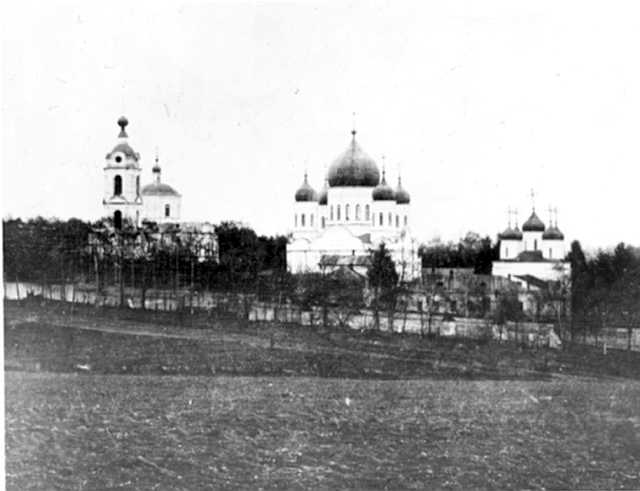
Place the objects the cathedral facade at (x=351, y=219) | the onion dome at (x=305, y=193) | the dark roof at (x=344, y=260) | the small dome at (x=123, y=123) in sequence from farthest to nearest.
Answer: the onion dome at (x=305, y=193), the cathedral facade at (x=351, y=219), the dark roof at (x=344, y=260), the small dome at (x=123, y=123)

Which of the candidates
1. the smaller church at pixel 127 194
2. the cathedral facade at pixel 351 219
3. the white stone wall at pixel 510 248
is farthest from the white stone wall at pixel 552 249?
the smaller church at pixel 127 194

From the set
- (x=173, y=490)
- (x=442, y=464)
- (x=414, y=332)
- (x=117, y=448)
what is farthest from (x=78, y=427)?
(x=414, y=332)

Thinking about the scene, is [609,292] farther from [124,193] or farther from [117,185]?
[124,193]

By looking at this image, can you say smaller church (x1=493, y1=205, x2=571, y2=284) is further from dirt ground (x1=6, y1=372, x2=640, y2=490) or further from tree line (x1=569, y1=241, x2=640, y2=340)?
dirt ground (x1=6, y1=372, x2=640, y2=490)

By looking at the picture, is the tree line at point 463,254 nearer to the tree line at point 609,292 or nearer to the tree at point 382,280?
the tree at point 382,280

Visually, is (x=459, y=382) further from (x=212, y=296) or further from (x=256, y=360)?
(x=212, y=296)

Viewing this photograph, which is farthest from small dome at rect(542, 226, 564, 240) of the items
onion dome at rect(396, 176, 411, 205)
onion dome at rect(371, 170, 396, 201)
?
onion dome at rect(371, 170, 396, 201)

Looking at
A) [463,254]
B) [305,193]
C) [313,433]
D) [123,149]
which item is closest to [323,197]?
[305,193]

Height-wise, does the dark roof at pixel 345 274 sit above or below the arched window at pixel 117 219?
below

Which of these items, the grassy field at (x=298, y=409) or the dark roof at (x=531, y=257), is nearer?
the grassy field at (x=298, y=409)

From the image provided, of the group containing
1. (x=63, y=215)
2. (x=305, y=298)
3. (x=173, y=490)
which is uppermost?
(x=63, y=215)
